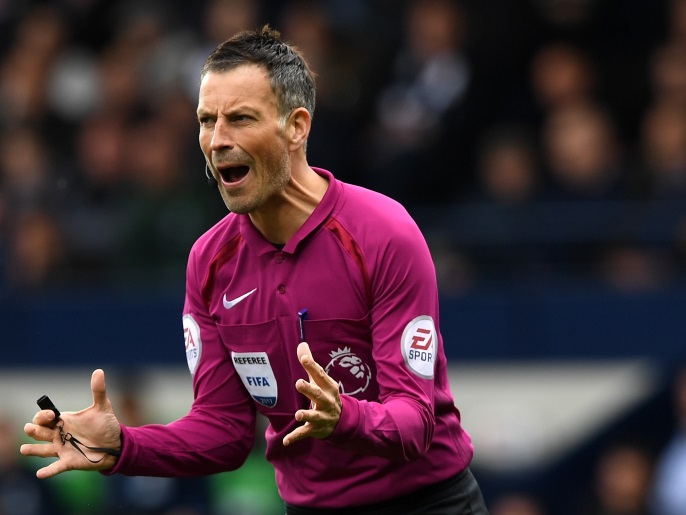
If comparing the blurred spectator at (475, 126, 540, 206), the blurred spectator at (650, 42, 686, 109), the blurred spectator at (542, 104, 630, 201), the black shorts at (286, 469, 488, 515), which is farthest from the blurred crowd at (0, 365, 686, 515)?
the black shorts at (286, 469, 488, 515)

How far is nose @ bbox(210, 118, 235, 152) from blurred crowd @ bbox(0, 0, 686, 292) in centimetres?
551

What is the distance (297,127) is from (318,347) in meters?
0.69

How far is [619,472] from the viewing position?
8914 millimetres

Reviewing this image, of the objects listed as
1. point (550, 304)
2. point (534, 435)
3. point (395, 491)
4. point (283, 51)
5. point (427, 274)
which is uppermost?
point (283, 51)

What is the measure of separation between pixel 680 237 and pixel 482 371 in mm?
1756

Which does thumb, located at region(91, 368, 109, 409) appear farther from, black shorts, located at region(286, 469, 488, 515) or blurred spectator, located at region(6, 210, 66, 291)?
blurred spectator, located at region(6, 210, 66, 291)

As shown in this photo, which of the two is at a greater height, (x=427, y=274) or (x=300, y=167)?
(x=300, y=167)

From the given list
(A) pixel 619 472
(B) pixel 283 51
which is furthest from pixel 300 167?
(A) pixel 619 472

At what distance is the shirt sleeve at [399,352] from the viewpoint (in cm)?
409

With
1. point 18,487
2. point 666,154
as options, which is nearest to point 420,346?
point 666,154

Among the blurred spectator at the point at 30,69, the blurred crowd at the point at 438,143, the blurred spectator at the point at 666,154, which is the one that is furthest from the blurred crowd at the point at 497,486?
the blurred spectator at the point at 30,69

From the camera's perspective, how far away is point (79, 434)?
4.29 meters

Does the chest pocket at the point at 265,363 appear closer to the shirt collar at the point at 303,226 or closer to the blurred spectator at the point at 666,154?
the shirt collar at the point at 303,226

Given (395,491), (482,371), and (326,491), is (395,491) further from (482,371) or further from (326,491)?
(482,371)
